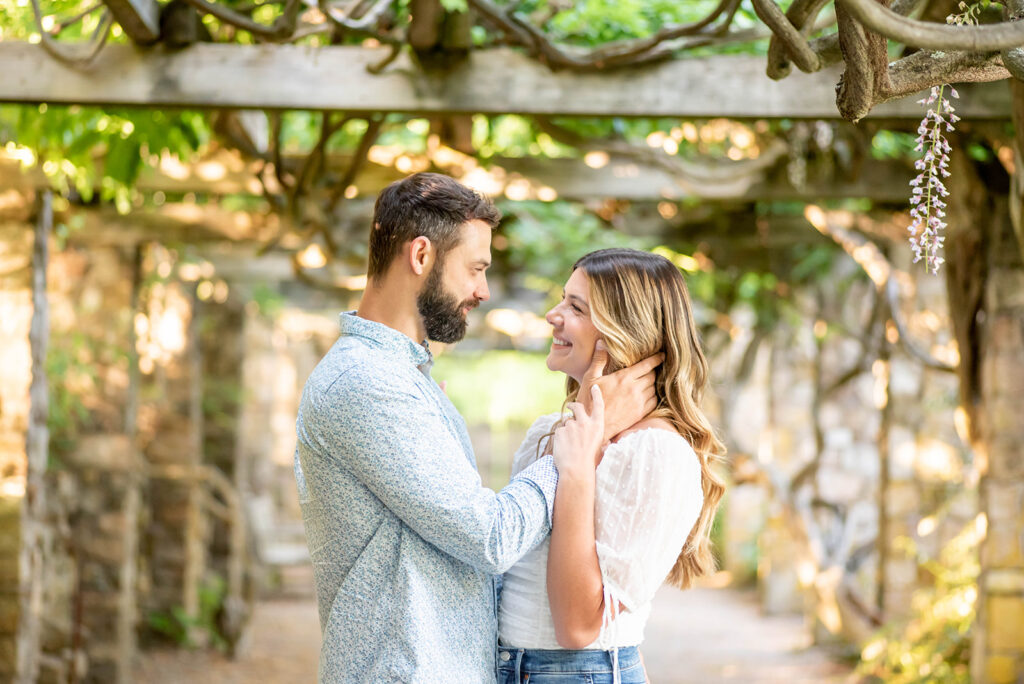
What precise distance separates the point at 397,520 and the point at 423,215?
1.76 ft

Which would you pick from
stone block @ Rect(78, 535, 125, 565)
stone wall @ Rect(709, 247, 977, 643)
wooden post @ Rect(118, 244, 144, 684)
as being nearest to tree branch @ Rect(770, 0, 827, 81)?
stone wall @ Rect(709, 247, 977, 643)

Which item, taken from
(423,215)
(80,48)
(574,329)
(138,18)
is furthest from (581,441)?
(80,48)

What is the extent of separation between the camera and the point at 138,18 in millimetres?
2906

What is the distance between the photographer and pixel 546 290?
874cm

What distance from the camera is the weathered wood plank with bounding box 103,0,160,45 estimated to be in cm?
280

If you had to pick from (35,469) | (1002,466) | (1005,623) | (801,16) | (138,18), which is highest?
(801,16)

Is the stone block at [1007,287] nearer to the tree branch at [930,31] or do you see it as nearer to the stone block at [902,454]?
the stone block at [902,454]

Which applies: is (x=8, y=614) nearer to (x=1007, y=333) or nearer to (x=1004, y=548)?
(x=1004, y=548)

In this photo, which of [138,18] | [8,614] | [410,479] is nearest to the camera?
[410,479]

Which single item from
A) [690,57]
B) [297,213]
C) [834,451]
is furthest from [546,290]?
[690,57]

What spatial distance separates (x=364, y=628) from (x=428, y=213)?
72cm

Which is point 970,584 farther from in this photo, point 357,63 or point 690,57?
point 357,63

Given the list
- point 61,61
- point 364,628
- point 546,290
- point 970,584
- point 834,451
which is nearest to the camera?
point 364,628

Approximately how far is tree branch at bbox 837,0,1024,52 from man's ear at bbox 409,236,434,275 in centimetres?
83
